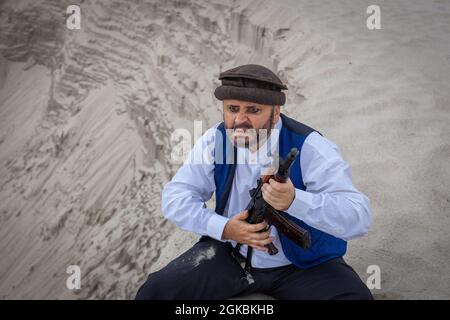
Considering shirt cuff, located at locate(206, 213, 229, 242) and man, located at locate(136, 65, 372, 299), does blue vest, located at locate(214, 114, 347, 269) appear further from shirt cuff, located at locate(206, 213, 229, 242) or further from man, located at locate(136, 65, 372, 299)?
shirt cuff, located at locate(206, 213, 229, 242)

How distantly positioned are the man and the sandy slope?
32.3 inches

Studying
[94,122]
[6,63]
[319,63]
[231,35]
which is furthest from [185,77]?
[6,63]

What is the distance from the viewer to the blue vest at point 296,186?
2123 mm

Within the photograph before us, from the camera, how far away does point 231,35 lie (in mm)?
6938

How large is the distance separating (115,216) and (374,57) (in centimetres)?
413

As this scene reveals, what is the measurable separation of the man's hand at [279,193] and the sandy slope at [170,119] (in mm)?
1285

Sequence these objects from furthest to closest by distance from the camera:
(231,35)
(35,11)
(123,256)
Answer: (35,11), (231,35), (123,256)

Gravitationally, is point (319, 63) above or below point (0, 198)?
above

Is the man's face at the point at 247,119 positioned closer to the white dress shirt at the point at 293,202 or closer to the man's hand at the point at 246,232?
the white dress shirt at the point at 293,202

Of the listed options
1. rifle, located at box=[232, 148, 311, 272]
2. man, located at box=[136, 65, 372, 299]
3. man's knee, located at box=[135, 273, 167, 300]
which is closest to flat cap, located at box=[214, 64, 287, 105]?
man, located at box=[136, 65, 372, 299]

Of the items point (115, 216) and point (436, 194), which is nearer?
point (436, 194)

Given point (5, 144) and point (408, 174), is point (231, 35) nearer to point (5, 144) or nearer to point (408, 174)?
point (408, 174)

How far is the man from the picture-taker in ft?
6.62

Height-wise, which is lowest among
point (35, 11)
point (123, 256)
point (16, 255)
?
point (16, 255)
